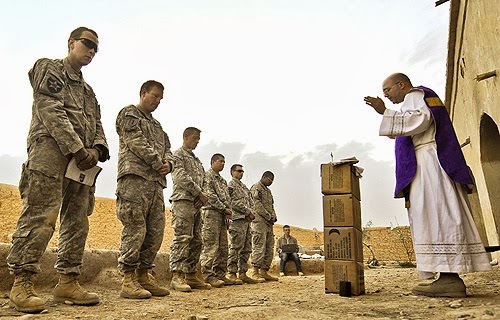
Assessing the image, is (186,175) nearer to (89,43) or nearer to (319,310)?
(89,43)

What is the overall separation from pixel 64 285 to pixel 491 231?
6381 millimetres

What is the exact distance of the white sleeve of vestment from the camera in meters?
3.42

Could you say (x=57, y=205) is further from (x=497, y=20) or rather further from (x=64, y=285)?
(x=497, y=20)

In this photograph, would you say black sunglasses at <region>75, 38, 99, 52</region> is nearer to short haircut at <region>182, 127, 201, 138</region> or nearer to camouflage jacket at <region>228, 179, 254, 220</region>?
short haircut at <region>182, 127, 201, 138</region>

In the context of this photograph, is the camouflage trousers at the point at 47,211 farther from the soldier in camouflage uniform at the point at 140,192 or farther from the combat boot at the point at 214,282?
the combat boot at the point at 214,282

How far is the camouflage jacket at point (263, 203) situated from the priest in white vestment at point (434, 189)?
4392 millimetres

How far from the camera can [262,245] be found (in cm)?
772

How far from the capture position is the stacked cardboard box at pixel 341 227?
151 inches

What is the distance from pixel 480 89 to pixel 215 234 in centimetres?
456

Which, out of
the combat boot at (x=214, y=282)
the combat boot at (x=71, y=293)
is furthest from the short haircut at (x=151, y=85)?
the combat boot at (x=214, y=282)

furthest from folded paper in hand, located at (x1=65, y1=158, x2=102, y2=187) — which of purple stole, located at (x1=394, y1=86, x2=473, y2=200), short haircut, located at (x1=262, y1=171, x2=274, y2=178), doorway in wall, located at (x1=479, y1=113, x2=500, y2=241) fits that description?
doorway in wall, located at (x1=479, y1=113, x2=500, y2=241)

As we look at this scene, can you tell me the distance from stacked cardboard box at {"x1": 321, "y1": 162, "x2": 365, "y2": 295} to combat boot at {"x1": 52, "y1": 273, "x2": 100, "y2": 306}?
7.63ft

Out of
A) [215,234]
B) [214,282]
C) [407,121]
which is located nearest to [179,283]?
[214,282]

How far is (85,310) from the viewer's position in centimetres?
296
